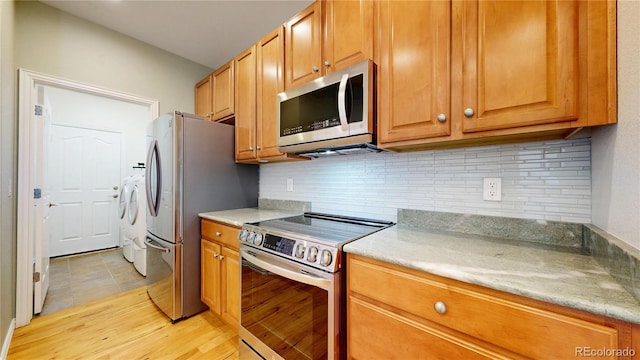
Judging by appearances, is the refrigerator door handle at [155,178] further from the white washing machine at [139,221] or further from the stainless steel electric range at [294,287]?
the stainless steel electric range at [294,287]

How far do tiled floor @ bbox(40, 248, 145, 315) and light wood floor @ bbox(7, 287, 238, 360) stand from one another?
0.81 ft

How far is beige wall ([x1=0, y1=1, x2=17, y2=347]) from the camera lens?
154 centimetres

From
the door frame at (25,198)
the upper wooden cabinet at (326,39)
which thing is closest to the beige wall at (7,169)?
the door frame at (25,198)

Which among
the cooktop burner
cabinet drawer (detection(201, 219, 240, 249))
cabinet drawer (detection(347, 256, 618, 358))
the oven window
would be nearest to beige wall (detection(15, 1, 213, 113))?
cabinet drawer (detection(201, 219, 240, 249))

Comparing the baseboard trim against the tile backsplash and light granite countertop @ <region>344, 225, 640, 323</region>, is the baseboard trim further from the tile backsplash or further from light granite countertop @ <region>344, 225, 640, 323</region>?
light granite countertop @ <region>344, 225, 640, 323</region>

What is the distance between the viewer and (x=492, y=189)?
1.26 m

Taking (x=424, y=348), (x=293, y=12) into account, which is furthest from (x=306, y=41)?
(x=424, y=348)

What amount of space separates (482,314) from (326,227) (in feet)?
2.94

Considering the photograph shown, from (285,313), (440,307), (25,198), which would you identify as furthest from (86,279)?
(440,307)

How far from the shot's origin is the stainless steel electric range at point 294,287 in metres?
1.09

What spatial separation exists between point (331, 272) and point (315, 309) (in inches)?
9.2

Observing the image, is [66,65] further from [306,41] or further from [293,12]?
[306,41]

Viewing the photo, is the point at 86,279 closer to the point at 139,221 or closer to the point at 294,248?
the point at 139,221

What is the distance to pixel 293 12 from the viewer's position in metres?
2.08
